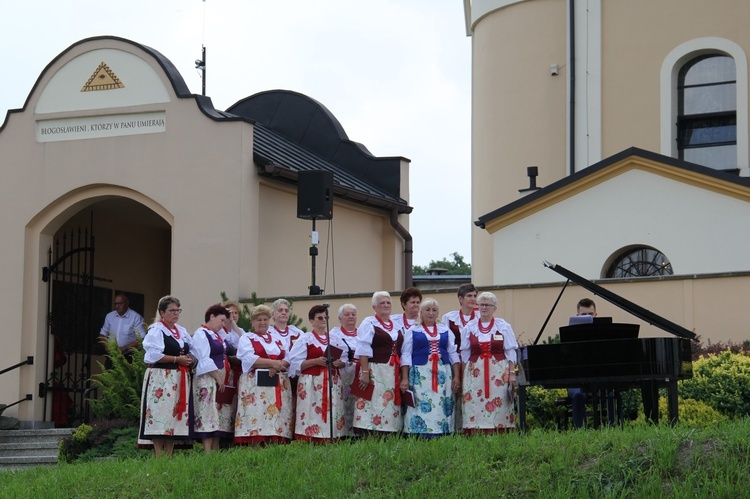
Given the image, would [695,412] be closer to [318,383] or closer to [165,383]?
[318,383]

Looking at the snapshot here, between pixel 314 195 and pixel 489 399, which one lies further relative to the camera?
pixel 314 195

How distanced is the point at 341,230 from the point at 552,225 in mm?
4207

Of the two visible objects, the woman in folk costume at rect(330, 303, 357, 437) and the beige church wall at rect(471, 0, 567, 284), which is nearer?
the woman in folk costume at rect(330, 303, 357, 437)

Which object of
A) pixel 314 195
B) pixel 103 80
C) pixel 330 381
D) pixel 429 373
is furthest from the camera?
pixel 103 80

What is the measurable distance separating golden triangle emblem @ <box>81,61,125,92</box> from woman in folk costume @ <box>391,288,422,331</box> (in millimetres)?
9896

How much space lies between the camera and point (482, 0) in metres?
30.2

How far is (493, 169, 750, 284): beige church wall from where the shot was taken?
21844 mm

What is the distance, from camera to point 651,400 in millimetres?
14305

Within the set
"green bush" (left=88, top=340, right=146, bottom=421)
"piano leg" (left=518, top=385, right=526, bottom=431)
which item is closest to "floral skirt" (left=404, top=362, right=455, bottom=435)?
"piano leg" (left=518, top=385, right=526, bottom=431)

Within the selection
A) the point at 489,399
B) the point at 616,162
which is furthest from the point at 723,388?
the point at 616,162

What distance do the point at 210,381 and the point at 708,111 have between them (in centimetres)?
1465

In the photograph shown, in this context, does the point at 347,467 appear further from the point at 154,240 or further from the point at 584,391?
the point at 154,240

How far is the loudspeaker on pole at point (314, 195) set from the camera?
22562 millimetres

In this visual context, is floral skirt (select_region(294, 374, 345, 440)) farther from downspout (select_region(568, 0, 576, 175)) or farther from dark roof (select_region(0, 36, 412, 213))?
downspout (select_region(568, 0, 576, 175))
